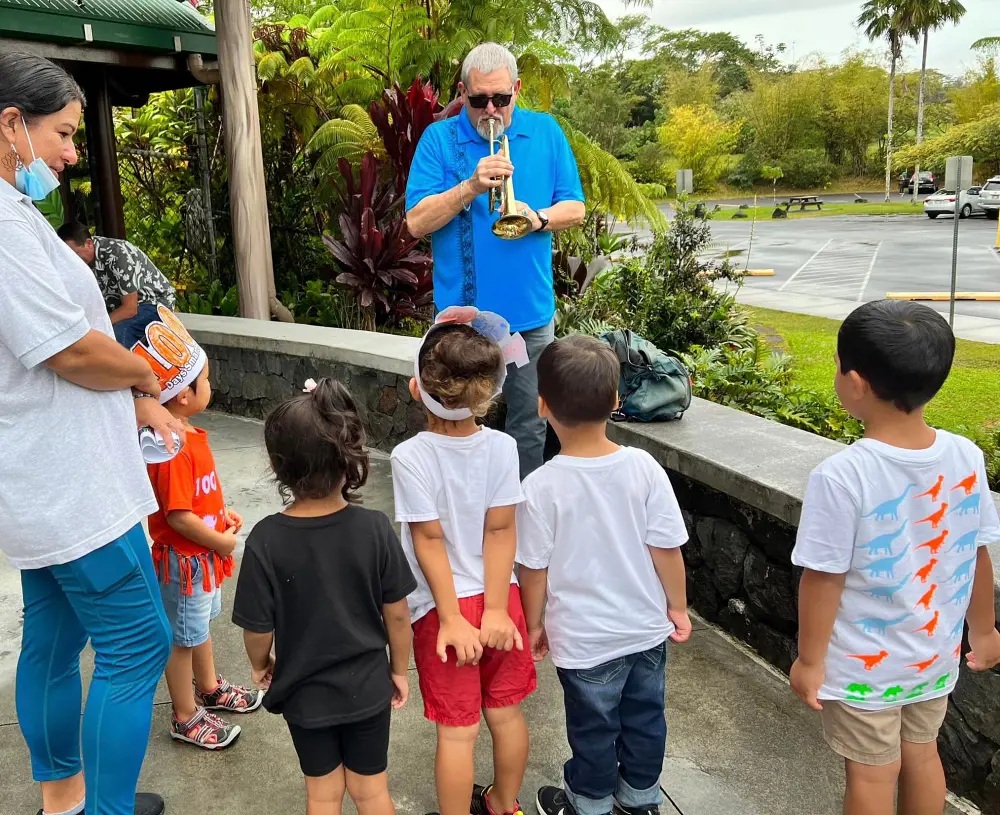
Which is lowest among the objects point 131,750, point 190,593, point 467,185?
point 131,750

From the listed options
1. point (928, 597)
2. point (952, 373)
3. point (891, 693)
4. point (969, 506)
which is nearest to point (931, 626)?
point (928, 597)

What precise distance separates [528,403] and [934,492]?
5.87ft

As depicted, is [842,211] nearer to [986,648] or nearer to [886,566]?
[986,648]

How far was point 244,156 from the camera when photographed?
6727mm

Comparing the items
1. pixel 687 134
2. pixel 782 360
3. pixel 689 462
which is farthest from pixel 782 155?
pixel 689 462

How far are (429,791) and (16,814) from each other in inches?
43.4

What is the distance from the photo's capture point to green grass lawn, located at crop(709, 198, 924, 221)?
118 ft

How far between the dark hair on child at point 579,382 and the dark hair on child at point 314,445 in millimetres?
480

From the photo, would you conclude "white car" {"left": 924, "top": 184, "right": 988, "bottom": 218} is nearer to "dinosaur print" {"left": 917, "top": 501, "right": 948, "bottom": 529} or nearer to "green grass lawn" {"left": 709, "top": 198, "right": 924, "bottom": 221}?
"green grass lawn" {"left": 709, "top": 198, "right": 924, "bottom": 221}

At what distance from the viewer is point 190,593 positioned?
98.2 inches

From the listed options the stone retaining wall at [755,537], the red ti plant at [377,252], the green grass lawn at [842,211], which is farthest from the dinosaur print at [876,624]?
the green grass lawn at [842,211]

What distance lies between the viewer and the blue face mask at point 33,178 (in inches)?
75.1

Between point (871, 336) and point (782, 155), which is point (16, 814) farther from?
point (782, 155)

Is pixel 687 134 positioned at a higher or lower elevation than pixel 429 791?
higher
